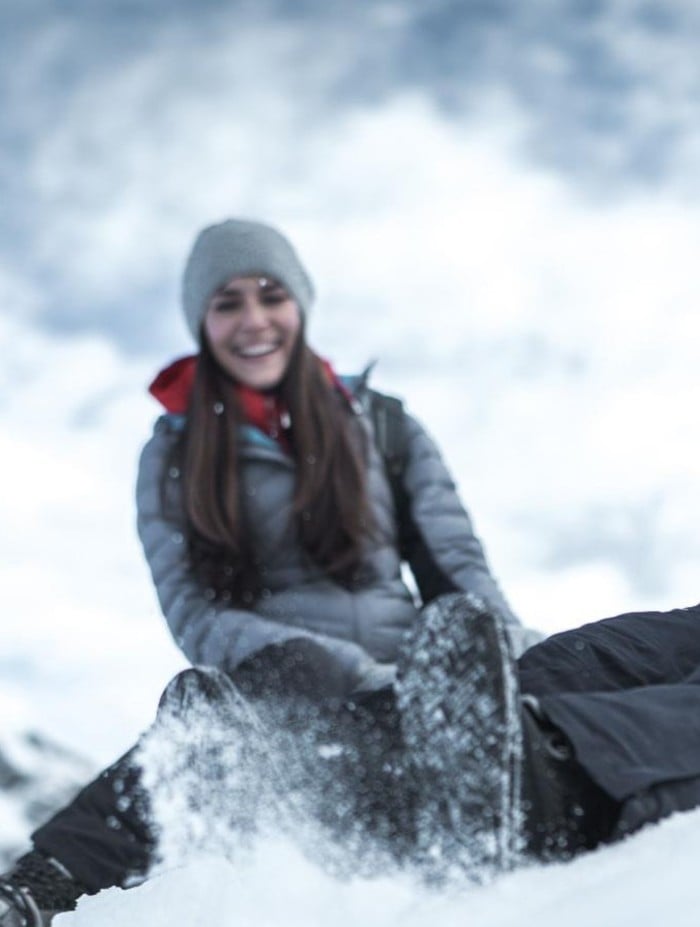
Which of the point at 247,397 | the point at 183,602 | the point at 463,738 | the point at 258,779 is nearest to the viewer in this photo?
the point at 463,738

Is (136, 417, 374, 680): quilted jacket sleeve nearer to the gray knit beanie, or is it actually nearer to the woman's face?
the woman's face

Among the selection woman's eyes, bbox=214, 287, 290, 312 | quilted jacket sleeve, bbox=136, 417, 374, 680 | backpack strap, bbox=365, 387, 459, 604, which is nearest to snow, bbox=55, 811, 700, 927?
quilted jacket sleeve, bbox=136, 417, 374, 680

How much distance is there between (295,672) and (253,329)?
1179mm

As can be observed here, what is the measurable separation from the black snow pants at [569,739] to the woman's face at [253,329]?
4.25 ft

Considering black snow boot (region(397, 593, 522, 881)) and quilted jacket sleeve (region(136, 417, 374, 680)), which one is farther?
quilted jacket sleeve (region(136, 417, 374, 680))

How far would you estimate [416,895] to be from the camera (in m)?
1.52

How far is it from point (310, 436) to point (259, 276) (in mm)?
469

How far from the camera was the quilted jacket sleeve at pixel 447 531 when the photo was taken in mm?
2975

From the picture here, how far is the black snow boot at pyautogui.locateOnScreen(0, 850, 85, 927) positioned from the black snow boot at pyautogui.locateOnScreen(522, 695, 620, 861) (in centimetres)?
69

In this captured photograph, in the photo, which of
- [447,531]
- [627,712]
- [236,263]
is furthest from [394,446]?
[627,712]

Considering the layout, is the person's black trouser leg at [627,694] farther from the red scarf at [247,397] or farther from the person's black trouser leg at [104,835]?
the red scarf at [247,397]

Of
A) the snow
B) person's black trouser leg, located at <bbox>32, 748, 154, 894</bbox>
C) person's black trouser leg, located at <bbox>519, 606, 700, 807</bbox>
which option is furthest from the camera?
person's black trouser leg, located at <bbox>32, 748, 154, 894</bbox>

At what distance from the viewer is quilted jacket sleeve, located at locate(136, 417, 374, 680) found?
8.39 ft

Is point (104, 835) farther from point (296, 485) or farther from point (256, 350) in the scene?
point (256, 350)
